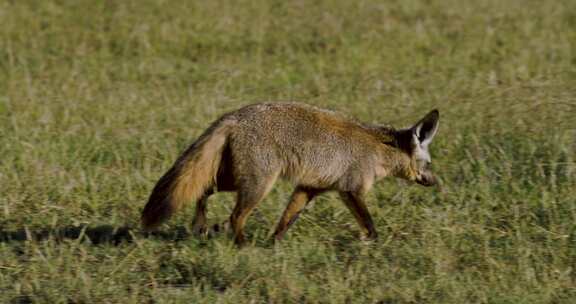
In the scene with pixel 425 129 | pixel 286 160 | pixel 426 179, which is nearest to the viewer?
pixel 286 160

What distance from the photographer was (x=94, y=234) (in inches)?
264

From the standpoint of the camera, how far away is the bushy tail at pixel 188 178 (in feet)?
20.3

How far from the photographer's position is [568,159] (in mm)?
7715

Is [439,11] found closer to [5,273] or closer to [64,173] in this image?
[64,173]

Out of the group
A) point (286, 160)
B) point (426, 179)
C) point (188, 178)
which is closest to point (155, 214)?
point (188, 178)

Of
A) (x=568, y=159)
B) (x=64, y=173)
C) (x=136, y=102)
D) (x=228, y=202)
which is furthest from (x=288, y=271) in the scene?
(x=136, y=102)

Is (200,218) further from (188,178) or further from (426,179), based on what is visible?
(426,179)

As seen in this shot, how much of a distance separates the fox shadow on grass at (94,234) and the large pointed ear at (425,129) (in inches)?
66.4

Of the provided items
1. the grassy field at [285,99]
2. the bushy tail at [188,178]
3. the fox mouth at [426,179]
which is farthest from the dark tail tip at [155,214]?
the fox mouth at [426,179]

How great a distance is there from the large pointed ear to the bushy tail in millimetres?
1407

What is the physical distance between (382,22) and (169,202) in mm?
6150

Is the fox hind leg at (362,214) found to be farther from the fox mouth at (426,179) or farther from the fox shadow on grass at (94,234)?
the fox shadow on grass at (94,234)

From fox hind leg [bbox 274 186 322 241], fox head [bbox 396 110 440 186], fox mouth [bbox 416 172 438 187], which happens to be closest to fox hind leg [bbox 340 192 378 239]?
fox hind leg [bbox 274 186 322 241]

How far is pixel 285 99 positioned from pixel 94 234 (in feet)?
10.1
